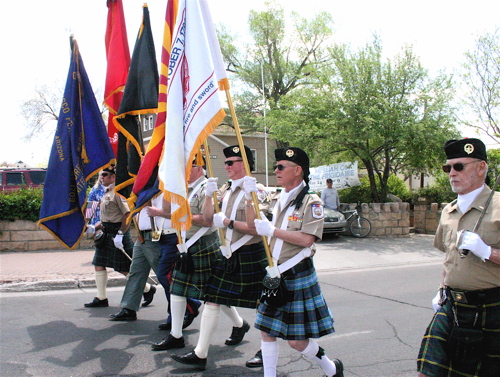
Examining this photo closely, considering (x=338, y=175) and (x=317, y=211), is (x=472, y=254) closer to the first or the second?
(x=317, y=211)

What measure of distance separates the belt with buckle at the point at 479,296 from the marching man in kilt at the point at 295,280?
3.51 ft

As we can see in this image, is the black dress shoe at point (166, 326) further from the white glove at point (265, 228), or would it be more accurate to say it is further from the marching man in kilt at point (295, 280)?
the white glove at point (265, 228)

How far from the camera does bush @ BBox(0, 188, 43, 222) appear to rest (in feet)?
35.2

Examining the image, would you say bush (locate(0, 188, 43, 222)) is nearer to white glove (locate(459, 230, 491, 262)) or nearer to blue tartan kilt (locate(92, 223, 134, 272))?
blue tartan kilt (locate(92, 223, 134, 272))

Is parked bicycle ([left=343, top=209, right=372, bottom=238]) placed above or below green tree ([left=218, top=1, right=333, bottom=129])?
below

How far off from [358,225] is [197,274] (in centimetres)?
1033

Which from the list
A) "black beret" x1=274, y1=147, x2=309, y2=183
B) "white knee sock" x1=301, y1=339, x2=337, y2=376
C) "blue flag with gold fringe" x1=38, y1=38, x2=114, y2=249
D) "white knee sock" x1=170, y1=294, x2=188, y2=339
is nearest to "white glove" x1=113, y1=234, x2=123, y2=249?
"blue flag with gold fringe" x1=38, y1=38, x2=114, y2=249

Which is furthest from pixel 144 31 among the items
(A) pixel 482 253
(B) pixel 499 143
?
(B) pixel 499 143

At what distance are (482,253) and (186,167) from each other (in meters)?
2.50

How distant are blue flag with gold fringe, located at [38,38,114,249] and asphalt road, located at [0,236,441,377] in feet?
3.84

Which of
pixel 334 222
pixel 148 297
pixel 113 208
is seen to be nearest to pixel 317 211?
pixel 113 208

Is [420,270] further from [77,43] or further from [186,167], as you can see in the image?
[77,43]

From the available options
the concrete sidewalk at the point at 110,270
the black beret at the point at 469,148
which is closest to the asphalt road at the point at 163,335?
the concrete sidewalk at the point at 110,270

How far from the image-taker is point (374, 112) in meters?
13.6
